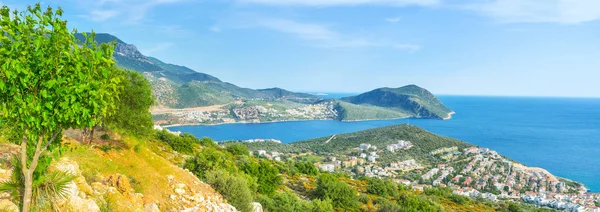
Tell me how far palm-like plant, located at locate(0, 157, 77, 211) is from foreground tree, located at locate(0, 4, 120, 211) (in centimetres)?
133

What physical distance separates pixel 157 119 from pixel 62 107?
168905 millimetres

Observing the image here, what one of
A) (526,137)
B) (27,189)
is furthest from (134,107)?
(526,137)

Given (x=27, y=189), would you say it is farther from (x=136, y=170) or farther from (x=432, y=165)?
(x=432, y=165)

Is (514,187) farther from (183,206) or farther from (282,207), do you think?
(183,206)

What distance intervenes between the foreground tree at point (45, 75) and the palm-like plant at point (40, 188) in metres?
1.33

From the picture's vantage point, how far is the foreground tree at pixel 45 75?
4.00 m

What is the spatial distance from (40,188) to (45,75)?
2.37 metres

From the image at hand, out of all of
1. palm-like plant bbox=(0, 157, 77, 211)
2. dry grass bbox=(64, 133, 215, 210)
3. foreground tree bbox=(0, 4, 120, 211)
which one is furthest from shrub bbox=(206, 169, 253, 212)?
foreground tree bbox=(0, 4, 120, 211)

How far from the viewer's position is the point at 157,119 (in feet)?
518

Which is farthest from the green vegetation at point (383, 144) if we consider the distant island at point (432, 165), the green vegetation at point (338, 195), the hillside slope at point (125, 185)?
the hillside slope at point (125, 185)

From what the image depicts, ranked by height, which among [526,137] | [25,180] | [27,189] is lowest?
[526,137]

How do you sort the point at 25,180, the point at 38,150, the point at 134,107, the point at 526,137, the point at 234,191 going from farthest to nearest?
the point at 526,137 → the point at 134,107 → the point at 234,191 → the point at 25,180 → the point at 38,150

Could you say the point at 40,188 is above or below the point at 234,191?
above

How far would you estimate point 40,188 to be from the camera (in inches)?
212
